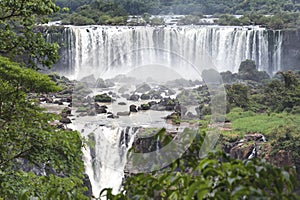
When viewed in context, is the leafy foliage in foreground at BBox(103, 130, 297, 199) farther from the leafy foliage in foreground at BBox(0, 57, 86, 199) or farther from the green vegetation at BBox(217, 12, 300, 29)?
the green vegetation at BBox(217, 12, 300, 29)

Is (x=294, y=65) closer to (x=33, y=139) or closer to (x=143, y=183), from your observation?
(x=33, y=139)

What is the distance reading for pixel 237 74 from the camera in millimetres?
18406

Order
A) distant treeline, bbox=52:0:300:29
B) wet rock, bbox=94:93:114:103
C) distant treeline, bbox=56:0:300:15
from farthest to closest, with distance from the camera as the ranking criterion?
distant treeline, bbox=56:0:300:15, distant treeline, bbox=52:0:300:29, wet rock, bbox=94:93:114:103

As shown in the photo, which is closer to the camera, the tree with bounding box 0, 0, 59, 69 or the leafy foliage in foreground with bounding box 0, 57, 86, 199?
the leafy foliage in foreground with bounding box 0, 57, 86, 199

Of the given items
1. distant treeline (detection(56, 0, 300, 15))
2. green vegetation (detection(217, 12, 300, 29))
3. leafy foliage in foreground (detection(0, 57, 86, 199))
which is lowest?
leafy foliage in foreground (detection(0, 57, 86, 199))

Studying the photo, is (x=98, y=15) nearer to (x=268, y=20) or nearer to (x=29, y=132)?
(x=268, y=20)

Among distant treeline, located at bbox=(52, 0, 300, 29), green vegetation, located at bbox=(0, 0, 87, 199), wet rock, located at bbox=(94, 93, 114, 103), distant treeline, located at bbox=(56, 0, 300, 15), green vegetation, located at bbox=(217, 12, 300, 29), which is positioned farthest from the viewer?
distant treeline, located at bbox=(56, 0, 300, 15)

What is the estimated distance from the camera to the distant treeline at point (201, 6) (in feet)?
78.1

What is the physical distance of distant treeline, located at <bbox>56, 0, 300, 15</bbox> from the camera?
78.1ft

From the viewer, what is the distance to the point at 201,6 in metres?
24.4

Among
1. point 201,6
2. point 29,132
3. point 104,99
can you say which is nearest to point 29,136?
point 29,132

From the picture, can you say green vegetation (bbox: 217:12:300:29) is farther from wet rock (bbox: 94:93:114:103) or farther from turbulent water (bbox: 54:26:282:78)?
wet rock (bbox: 94:93:114:103)

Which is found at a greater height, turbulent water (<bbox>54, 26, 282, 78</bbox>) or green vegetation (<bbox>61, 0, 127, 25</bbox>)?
green vegetation (<bbox>61, 0, 127, 25</bbox>)

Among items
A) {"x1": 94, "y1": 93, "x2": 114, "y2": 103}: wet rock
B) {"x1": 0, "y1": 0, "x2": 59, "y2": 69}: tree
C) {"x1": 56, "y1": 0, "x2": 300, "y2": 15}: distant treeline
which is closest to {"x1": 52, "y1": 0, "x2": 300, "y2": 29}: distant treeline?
{"x1": 56, "y1": 0, "x2": 300, "y2": 15}: distant treeline
